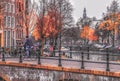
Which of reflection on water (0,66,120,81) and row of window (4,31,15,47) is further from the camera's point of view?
row of window (4,31,15,47)

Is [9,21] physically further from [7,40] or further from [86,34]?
[86,34]

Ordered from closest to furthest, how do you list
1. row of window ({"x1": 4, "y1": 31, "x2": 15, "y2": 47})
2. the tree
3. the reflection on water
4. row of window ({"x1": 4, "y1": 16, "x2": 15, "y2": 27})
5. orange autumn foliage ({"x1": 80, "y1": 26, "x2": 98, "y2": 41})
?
the reflection on water < the tree < row of window ({"x1": 4, "y1": 31, "x2": 15, "y2": 47}) < row of window ({"x1": 4, "y1": 16, "x2": 15, "y2": 27}) < orange autumn foliage ({"x1": 80, "y1": 26, "x2": 98, "y2": 41})

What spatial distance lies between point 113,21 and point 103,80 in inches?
2033

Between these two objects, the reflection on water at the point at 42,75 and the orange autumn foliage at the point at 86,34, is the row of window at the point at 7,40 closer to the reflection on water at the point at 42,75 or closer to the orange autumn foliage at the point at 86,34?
the reflection on water at the point at 42,75

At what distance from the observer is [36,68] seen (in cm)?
1916

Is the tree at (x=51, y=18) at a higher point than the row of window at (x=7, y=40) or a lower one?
higher

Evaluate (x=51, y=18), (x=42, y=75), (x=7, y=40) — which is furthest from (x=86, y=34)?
(x=42, y=75)

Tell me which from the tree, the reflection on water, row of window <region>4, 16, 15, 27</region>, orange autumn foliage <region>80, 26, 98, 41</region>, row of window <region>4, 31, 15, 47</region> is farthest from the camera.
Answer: orange autumn foliage <region>80, 26, 98, 41</region>

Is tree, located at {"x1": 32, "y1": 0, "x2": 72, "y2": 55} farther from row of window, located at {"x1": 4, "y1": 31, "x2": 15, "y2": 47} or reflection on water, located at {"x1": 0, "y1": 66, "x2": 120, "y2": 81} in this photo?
reflection on water, located at {"x1": 0, "y1": 66, "x2": 120, "y2": 81}

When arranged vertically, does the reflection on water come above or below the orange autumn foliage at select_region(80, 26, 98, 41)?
below

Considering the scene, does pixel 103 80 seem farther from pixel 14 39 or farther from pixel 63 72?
pixel 14 39

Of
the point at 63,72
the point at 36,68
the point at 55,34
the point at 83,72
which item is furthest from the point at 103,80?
the point at 55,34

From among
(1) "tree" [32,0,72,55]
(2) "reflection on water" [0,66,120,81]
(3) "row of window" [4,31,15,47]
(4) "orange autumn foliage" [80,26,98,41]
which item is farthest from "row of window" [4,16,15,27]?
(4) "orange autumn foliage" [80,26,98,41]

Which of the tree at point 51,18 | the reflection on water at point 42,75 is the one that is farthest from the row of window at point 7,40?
the reflection on water at point 42,75
